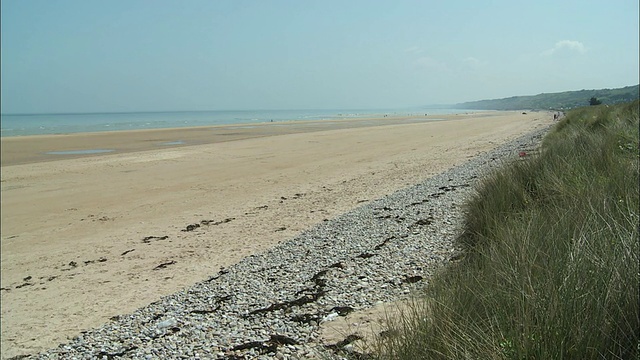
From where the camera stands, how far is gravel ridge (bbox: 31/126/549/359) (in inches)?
161

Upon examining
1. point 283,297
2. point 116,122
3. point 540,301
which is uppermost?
point 116,122

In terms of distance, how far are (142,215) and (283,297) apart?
23.5 feet

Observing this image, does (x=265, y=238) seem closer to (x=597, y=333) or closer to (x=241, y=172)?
(x=597, y=333)

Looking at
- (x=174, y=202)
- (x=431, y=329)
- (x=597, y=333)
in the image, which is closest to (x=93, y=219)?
(x=174, y=202)

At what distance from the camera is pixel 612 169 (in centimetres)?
573

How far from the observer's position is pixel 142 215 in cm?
1102

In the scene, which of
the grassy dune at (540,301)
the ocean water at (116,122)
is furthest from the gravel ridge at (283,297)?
the ocean water at (116,122)

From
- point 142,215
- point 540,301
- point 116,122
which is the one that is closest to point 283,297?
point 540,301

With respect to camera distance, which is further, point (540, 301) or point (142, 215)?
point (142, 215)

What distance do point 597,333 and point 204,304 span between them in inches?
159

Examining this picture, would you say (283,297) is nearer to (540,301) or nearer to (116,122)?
(540,301)

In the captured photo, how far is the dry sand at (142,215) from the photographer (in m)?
6.23

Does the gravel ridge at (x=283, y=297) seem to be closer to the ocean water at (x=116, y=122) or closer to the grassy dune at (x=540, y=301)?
the grassy dune at (x=540, y=301)

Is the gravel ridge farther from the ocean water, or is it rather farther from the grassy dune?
the ocean water
